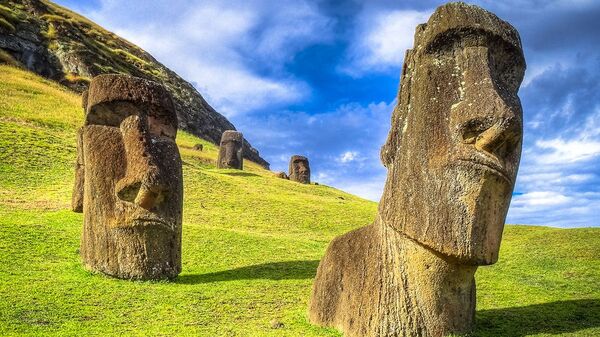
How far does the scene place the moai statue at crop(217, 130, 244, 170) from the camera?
152 ft

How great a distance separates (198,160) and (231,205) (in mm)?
21489

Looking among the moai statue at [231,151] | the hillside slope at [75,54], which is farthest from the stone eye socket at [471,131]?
the hillside slope at [75,54]

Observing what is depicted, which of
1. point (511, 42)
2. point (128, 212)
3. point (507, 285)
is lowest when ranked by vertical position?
point (507, 285)

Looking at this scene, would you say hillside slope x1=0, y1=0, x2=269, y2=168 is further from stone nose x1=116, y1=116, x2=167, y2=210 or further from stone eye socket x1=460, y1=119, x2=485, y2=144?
stone eye socket x1=460, y1=119, x2=485, y2=144

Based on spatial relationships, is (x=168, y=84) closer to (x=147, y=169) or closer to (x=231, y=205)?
(x=231, y=205)

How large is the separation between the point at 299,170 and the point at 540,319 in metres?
37.3

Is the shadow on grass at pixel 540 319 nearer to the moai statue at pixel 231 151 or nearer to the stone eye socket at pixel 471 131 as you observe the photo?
the stone eye socket at pixel 471 131

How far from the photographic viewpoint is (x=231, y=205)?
2766 cm

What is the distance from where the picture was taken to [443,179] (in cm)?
770

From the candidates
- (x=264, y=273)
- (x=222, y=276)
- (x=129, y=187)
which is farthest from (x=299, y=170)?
(x=129, y=187)

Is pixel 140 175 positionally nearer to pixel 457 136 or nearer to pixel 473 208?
pixel 457 136

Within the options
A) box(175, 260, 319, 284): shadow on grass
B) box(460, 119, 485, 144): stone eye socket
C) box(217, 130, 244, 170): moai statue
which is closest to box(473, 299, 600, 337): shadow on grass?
box(460, 119, 485, 144): stone eye socket

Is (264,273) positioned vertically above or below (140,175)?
below

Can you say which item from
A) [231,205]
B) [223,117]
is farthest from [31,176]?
[223,117]
